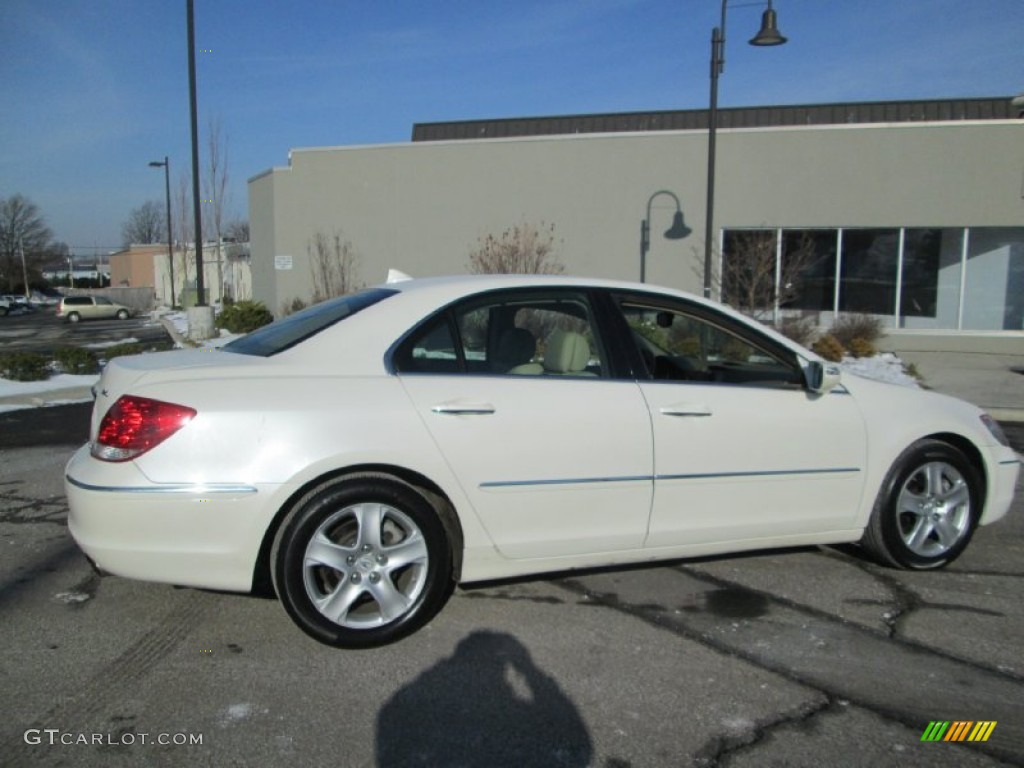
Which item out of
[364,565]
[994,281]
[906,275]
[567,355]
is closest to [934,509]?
[567,355]

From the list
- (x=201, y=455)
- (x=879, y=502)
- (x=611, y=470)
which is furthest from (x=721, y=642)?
(x=201, y=455)

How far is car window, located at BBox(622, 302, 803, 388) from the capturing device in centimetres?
429

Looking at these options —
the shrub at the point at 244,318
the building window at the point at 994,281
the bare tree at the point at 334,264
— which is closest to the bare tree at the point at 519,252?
the bare tree at the point at 334,264

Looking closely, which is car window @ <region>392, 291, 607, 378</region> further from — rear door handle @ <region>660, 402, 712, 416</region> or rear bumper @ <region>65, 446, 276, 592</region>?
rear bumper @ <region>65, 446, 276, 592</region>

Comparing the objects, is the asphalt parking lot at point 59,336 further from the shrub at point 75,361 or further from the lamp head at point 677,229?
the lamp head at point 677,229

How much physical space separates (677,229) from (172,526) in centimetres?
1670

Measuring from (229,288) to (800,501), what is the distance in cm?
3707

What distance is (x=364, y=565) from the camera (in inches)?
138

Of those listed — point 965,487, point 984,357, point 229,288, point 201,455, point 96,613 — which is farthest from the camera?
A: point 229,288

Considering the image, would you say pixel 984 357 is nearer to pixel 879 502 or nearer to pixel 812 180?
pixel 812 180

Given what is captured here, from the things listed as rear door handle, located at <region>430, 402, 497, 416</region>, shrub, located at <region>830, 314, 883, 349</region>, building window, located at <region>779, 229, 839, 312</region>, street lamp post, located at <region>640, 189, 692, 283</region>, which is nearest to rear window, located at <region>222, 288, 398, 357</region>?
rear door handle, located at <region>430, 402, 497, 416</region>

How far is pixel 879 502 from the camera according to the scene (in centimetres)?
438

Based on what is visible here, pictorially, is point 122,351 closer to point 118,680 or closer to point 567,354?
point 118,680

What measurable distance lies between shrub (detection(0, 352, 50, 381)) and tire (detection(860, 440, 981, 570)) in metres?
11.3
